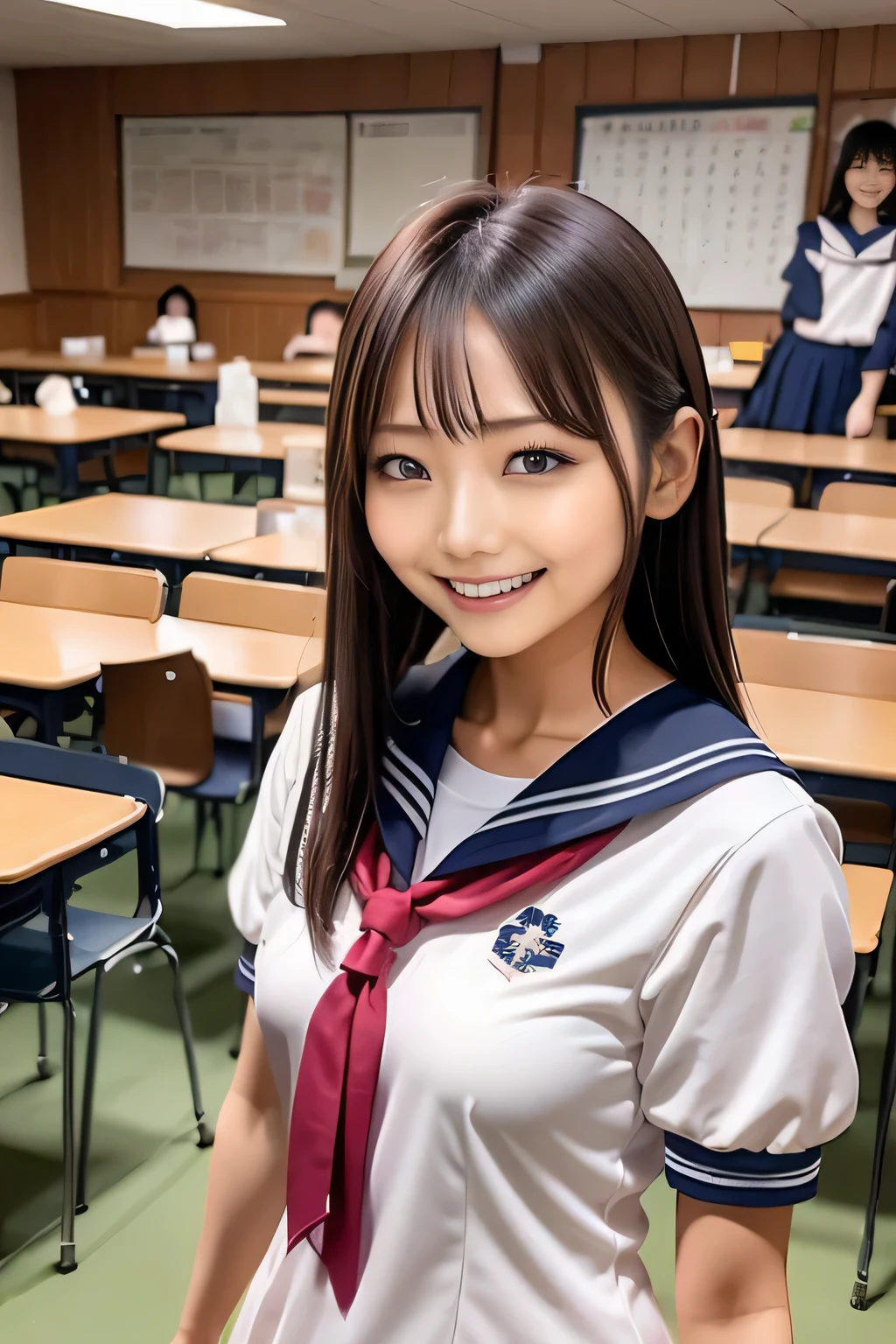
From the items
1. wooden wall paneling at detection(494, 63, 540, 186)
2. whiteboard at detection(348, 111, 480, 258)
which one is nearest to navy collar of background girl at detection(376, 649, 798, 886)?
whiteboard at detection(348, 111, 480, 258)

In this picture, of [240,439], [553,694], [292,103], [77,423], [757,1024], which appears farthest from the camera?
[77,423]

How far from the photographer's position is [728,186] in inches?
113

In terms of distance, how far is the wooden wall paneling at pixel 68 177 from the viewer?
274 centimetres

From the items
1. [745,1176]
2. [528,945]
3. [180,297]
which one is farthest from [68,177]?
[745,1176]

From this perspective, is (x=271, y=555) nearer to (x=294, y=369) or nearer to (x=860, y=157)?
(x=294, y=369)

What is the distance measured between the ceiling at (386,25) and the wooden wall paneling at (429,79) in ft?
0.06

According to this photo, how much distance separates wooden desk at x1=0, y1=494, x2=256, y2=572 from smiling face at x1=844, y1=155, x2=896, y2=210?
5.74ft

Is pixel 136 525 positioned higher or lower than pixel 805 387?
lower

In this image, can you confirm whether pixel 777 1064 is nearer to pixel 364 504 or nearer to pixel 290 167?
pixel 364 504

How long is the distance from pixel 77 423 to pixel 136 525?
0.31m

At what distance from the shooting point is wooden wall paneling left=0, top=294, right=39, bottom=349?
113 inches

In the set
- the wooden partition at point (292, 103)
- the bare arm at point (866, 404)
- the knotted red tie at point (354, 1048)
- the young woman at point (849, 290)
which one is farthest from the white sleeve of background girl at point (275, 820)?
the bare arm at point (866, 404)

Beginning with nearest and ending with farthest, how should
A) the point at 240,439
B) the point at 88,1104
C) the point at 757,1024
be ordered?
the point at 757,1024
the point at 88,1104
the point at 240,439

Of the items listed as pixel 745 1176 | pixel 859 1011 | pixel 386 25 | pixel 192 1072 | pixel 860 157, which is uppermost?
pixel 386 25
